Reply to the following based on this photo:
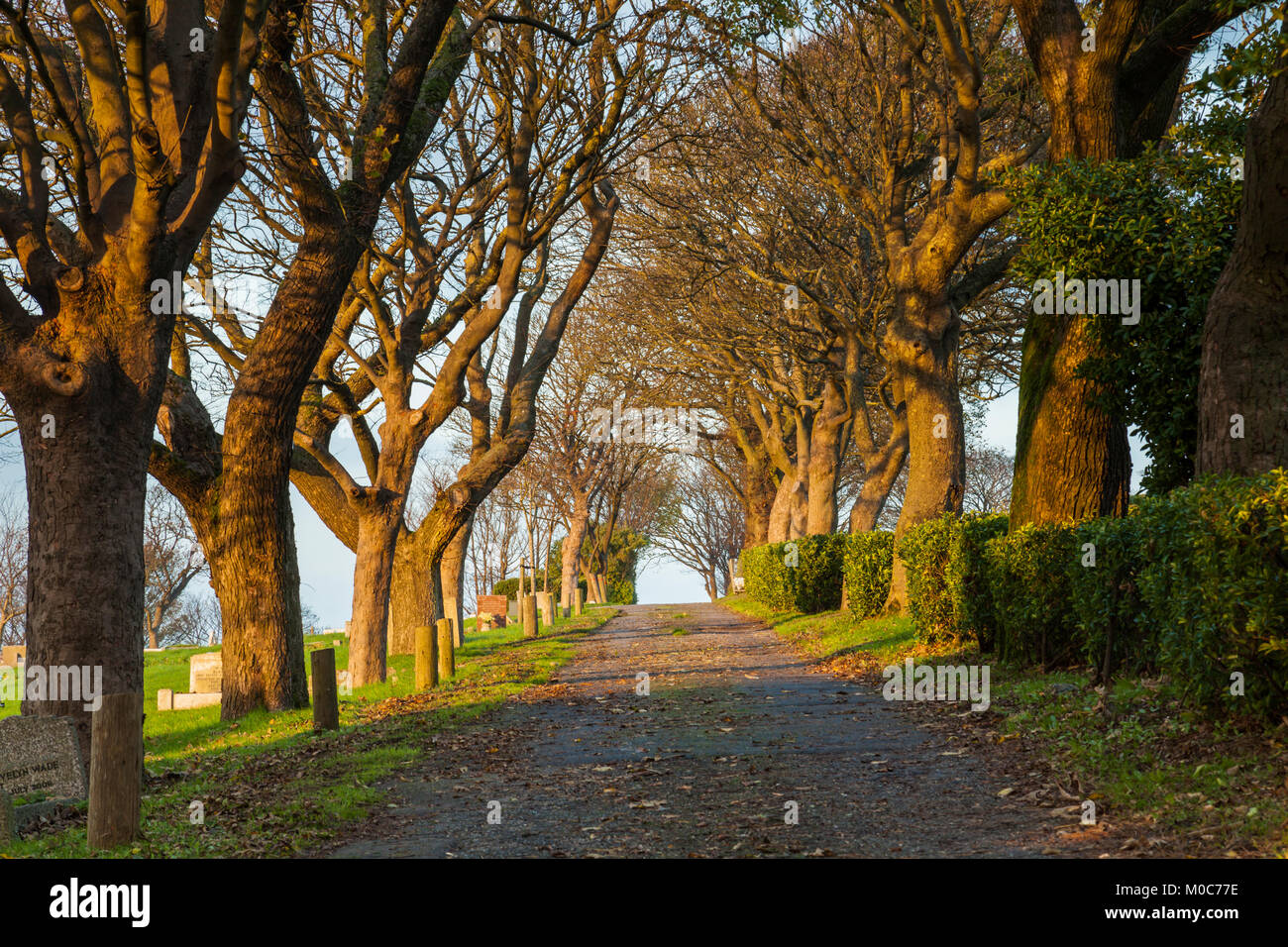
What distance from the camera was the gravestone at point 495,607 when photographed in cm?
3816

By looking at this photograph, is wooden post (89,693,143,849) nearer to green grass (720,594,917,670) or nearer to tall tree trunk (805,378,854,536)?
green grass (720,594,917,670)

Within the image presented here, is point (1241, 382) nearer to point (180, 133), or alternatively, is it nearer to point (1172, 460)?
point (1172, 460)

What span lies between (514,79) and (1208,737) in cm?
1405

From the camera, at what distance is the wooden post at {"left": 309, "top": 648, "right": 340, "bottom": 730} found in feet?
36.3

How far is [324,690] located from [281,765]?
183 cm

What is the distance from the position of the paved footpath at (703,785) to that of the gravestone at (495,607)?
24.6m

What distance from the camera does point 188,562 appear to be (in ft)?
178

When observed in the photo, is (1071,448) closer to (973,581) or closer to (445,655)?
(973,581)

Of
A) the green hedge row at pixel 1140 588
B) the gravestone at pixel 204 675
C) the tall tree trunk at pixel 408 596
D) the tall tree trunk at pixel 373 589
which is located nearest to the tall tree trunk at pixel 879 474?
the green hedge row at pixel 1140 588

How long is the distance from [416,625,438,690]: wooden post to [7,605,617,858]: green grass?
0.68 ft

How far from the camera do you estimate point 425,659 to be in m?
15.0

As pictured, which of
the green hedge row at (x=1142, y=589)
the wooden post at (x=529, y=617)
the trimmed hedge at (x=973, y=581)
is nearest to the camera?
the green hedge row at (x=1142, y=589)

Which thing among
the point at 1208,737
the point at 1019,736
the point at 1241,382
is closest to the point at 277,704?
the point at 1019,736

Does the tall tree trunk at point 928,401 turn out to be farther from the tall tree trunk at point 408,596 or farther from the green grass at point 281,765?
the tall tree trunk at point 408,596
